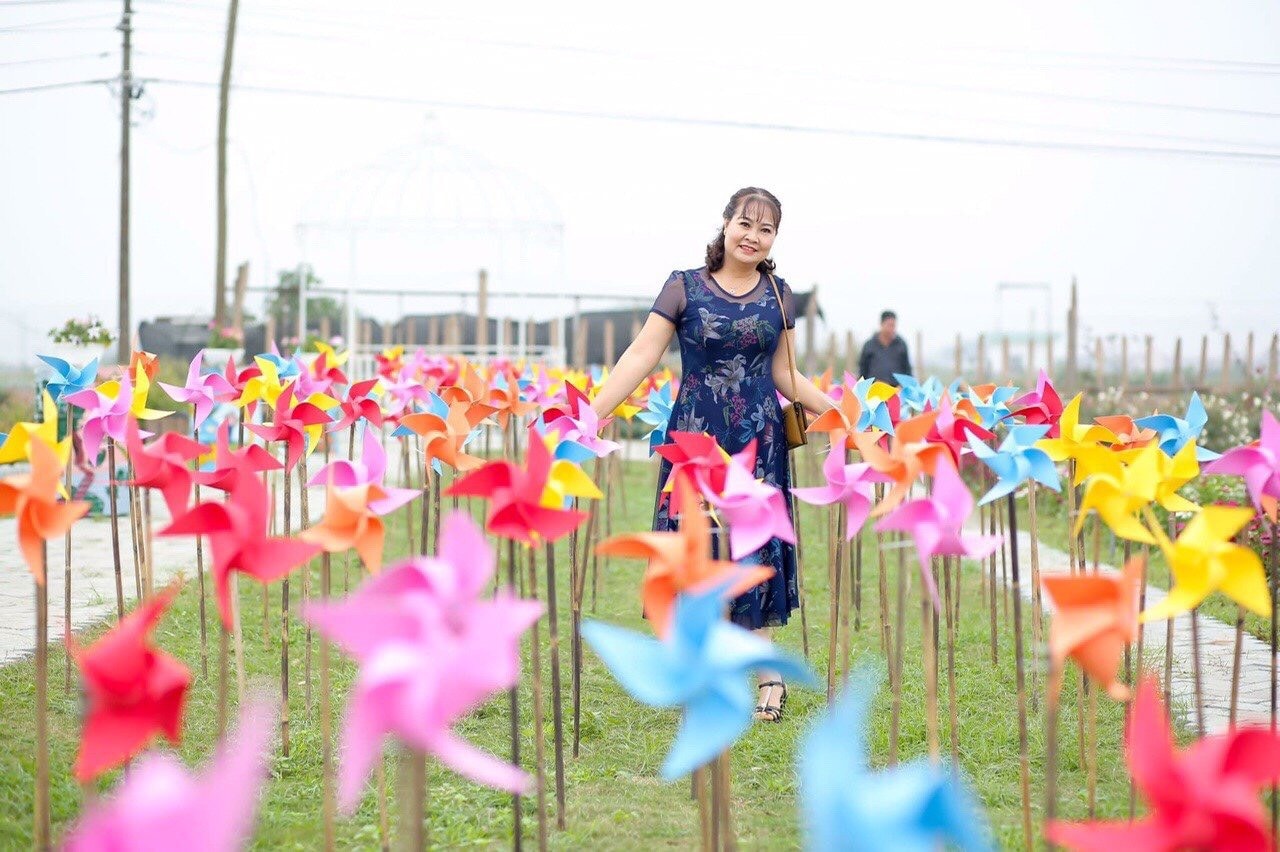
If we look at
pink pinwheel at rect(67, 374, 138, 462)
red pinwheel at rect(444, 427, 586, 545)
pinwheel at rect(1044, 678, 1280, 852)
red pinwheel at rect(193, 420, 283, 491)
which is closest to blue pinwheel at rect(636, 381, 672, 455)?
pink pinwheel at rect(67, 374, 138, 462)

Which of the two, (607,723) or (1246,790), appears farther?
(607,723)

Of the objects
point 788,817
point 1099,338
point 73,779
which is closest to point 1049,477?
point 788,817

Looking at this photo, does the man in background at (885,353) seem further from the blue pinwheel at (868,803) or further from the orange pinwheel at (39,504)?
the blue pinwheel at (868,803)

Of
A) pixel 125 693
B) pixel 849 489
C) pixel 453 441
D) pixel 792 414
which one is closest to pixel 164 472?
pixel 453 441

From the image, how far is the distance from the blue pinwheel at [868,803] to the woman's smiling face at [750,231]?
274cm

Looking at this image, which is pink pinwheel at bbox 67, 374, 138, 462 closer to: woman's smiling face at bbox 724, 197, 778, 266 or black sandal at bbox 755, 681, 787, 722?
woman's smiling face at bbox 724, 197, 778, 266

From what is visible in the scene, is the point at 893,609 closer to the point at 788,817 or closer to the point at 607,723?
the point at 607,723

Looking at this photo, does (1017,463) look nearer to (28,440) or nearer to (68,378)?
(28,440)

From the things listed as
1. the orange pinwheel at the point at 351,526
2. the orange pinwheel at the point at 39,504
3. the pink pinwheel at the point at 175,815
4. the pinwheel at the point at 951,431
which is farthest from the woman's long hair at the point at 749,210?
the pink pinwheel at the point at 175,815

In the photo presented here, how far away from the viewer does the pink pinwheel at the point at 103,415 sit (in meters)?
3.91

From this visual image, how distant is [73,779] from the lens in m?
3.49

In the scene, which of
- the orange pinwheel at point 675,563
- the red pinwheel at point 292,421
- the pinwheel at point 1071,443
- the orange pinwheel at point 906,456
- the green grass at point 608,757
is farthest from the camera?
the red pinwheel at point 292,421

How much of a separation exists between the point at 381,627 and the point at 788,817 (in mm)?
2033

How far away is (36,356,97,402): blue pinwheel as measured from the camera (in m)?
4.36
